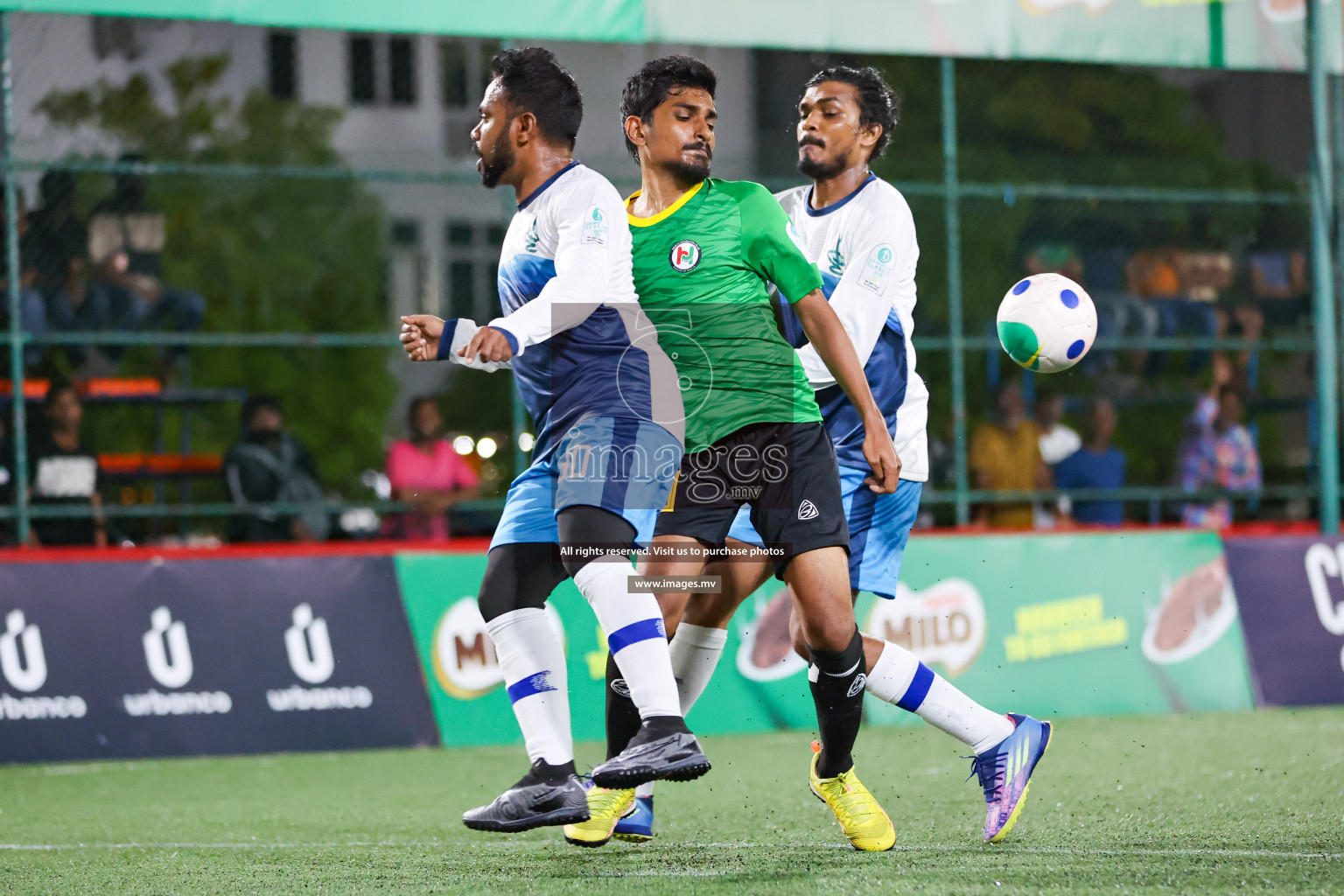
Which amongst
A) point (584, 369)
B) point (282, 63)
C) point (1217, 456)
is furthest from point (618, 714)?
point (282, 63)

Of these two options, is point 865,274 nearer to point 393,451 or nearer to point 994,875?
point 994,875

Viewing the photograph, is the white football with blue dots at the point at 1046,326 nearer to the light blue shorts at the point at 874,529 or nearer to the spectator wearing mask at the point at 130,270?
the light blue shorts at the point at 874,529

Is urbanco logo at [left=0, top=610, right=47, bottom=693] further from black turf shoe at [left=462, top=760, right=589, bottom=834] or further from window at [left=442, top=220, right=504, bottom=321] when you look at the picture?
window at [left=442, top=220, right=504, bottom=321]

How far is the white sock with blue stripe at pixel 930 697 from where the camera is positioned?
4863 millimetres

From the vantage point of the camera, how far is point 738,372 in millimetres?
4531

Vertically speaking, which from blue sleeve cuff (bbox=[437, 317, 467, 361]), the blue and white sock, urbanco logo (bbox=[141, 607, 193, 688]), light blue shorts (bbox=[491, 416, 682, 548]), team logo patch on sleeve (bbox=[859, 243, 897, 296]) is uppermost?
team logo patch on sleeve (bbox=[859, 243, 897, 296])

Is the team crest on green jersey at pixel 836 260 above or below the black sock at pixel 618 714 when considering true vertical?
above

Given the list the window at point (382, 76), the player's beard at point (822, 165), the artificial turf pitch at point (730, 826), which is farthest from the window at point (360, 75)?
the player's beard at point (822, 165)

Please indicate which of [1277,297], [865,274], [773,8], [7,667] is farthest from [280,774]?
[1277,297]

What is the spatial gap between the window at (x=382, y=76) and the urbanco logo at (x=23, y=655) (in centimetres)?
1634

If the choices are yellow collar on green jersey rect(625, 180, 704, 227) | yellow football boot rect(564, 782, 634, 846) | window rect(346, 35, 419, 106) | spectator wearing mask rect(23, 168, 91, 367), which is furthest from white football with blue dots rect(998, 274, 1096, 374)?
window rect(346, 35, 419, 106)

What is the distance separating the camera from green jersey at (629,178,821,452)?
4477 millimetres

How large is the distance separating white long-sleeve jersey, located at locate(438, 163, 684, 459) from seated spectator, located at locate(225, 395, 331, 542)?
17.3 feet

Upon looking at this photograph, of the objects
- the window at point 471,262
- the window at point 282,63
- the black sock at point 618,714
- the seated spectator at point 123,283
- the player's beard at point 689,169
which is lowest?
the black sock at point 618,714
